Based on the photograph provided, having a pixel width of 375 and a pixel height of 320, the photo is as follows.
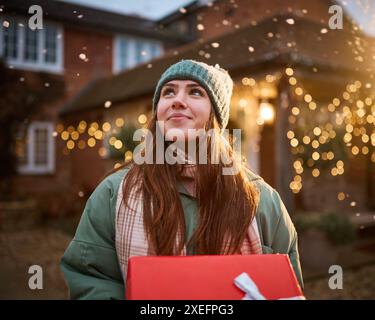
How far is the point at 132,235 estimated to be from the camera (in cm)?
131

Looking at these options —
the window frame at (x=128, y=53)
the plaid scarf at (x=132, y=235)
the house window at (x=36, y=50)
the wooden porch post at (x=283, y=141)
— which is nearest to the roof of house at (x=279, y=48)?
the wooden porch post at (x=283, y=141)

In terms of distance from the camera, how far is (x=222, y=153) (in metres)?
1.55

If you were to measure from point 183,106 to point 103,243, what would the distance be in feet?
1.94

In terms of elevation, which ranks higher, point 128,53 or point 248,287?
point 128,53

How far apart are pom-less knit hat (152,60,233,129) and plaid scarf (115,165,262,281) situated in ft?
1.50

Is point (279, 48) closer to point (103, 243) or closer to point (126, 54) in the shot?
point (103, 243)

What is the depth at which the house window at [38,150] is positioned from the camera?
11.2m

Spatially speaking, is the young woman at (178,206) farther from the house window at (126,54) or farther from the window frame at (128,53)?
the house window at (126,54)

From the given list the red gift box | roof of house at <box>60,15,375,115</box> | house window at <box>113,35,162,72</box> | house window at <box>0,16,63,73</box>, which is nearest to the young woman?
the red gift box

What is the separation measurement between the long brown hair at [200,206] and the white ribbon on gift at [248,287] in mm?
211

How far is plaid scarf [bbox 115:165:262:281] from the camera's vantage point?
51.3 inches

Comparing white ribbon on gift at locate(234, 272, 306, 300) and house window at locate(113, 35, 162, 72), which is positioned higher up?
house window at locate(113, 35, 162, 72)

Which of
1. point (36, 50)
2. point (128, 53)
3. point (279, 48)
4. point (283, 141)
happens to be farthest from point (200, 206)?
point (128, 53)

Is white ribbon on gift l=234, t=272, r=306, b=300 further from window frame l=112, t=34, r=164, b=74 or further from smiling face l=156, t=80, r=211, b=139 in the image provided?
window frame l=112, t=34, r=164, b=74
